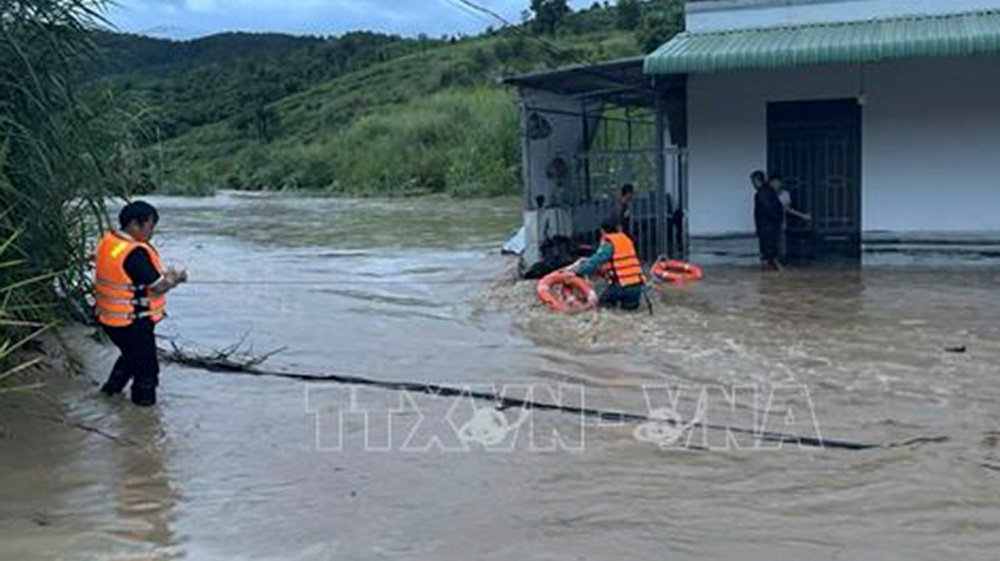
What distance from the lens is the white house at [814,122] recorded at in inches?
656

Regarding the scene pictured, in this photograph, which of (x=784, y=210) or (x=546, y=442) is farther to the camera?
(x=784, y=210)

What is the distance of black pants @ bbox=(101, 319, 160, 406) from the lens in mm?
8867

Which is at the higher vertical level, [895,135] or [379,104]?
[379,104]

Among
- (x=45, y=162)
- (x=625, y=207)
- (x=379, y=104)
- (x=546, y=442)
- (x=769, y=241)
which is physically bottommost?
(x=546, y=442)

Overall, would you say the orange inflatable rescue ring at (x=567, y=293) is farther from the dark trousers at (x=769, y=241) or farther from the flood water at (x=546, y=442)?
the dark trousers at (x=769, y=241)

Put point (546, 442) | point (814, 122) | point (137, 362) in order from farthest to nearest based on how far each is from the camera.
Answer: point (814, 122), point (137, 362), point (546, 442)

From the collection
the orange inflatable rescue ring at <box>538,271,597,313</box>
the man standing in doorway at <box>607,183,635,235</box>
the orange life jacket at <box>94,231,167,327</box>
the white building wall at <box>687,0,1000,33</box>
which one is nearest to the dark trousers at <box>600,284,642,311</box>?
the orange inflatable rescue ring at <box>538,271,597,313</box>

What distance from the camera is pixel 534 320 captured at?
44.0 feet

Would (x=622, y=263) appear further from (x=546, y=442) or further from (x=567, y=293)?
(x=546, y=442)

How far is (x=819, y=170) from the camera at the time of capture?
17.9m

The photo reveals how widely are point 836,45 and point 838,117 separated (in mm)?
1864

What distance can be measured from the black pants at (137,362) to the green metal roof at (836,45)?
31.1 ft

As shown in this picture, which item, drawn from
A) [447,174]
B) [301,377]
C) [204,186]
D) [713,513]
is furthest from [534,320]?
[204,186]

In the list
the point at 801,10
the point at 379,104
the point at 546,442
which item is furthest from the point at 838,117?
the point at 379,104
